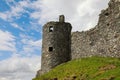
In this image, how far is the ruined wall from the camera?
3925 cm

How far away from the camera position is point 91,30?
44.7m

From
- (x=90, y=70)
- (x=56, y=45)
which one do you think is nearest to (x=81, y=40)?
(x=56, y=45)

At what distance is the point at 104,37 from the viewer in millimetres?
41562

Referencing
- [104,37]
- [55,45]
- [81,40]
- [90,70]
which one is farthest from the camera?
[55,45]

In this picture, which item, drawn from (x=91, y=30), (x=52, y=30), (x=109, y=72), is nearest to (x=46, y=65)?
(x=52, y=30)

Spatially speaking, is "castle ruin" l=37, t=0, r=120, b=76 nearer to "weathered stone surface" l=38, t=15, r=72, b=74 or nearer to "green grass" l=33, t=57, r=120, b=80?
"weathered stone surface" l=38, t=15, r=72, b=74

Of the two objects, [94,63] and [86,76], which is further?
[94,63]

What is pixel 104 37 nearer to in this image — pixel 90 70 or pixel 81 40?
pixel 81 40

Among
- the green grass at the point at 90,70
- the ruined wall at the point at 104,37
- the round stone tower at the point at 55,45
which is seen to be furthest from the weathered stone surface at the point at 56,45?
the green grass at the point at 90,70

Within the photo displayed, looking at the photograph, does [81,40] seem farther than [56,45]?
No

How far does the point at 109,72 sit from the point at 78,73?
5.94 metres

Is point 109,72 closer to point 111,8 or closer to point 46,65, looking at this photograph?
point 111,8

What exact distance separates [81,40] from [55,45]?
5680mm

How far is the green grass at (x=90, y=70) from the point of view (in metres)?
32.3
